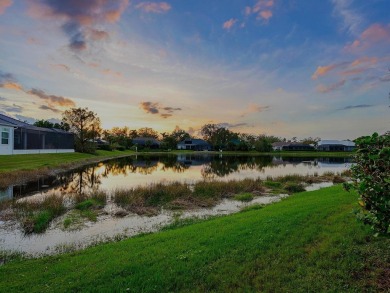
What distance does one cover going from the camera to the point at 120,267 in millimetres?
5848

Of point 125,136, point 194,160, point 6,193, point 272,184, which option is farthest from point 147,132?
point 6,193

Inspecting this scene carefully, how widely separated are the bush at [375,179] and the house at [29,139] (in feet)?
126

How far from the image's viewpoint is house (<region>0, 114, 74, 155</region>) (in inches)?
1302

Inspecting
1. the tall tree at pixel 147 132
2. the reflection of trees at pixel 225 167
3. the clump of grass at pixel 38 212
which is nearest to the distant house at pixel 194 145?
the tall tree at pixel 147 132

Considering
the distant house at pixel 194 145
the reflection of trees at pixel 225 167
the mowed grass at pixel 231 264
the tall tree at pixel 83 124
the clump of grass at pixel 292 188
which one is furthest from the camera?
the distant house at pixel 194 145

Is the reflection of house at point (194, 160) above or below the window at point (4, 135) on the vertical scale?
below

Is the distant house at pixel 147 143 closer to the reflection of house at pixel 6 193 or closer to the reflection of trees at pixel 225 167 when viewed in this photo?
the reflection of trees at pixel 225 167

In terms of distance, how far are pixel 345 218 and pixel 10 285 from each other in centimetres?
896

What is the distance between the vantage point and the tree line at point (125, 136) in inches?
2495

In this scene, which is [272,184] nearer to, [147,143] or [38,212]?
[38,212]

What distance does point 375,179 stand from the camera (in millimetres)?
3525

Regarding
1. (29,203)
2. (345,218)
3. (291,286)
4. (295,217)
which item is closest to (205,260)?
(291,286)

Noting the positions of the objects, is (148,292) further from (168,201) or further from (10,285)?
(168,201)

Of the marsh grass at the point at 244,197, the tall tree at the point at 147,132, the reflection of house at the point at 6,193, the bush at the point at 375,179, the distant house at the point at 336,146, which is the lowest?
the marsh grass at the point at 244,197
